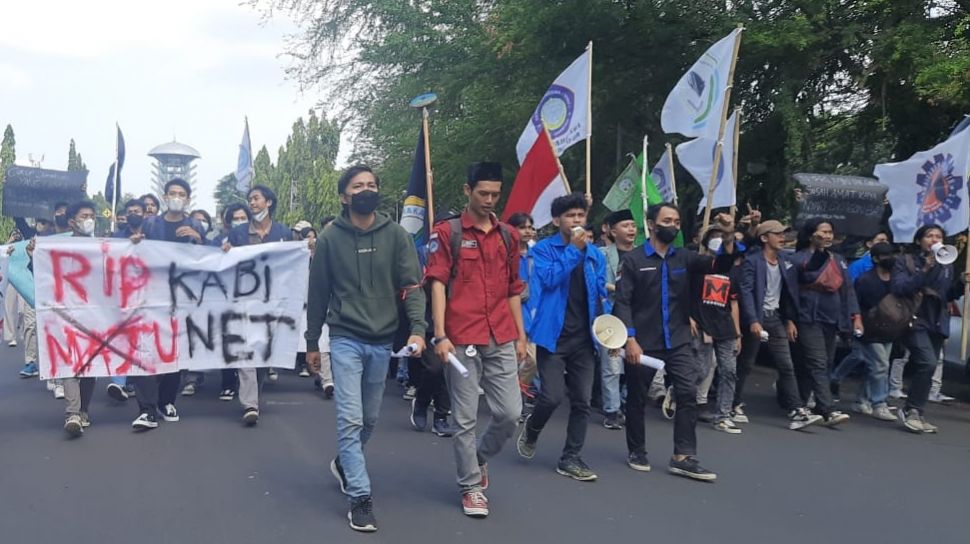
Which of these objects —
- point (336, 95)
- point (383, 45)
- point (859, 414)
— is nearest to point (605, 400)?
point (859, 414)

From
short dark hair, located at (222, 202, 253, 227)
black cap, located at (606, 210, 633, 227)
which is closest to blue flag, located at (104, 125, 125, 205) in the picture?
short dark hair, located at (222, 202, 253, 227)

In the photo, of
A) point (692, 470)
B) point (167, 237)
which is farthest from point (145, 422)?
point (692, 470)

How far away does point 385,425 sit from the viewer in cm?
812

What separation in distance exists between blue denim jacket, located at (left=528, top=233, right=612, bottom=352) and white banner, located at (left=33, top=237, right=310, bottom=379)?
2.91 m

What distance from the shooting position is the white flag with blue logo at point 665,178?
11.5m

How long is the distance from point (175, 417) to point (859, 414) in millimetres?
6203

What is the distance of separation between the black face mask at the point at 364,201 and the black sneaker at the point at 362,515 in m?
1.51

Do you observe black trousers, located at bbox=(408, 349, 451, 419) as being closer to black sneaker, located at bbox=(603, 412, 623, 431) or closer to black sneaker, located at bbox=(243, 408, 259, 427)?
black sneaker, located at bbox=(243, 408, 259, 427)

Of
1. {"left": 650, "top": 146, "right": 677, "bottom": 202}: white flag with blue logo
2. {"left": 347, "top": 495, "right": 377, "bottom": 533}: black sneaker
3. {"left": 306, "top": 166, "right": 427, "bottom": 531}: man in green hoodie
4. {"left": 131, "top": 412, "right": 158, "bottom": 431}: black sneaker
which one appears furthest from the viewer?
{"left": 650, "top": 146, "right": 677, "bottom": 202}: white flag with blue logo

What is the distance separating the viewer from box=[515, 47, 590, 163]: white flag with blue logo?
1010cm

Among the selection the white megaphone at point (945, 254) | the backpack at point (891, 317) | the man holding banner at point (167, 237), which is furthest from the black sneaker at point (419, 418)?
the white megaphone at point (945, 254)

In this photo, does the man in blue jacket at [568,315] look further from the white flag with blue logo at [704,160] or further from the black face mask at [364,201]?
the white flag with blue logo at [704,160]

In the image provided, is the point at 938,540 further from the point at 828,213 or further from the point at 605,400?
the point at 828,213

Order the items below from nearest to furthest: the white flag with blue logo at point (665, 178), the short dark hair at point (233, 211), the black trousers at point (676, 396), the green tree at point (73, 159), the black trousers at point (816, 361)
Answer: the black trousers at point (676, 396)
the black trousers at point (816, 361)
the short dark hair at point (233, 211)
the white flag with blue logo at point (665, 178)
the green tree at point (73, 159)
